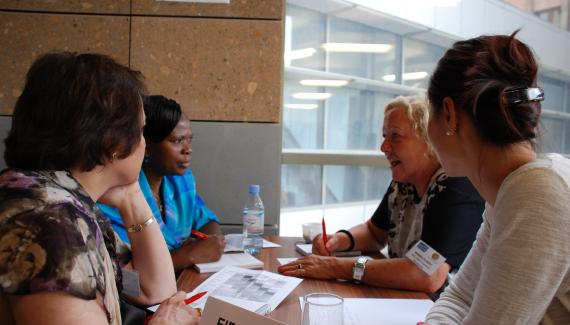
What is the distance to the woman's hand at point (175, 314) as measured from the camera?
3.60 feet

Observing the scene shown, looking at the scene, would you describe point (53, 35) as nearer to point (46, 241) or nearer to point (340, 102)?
point (340, 102)

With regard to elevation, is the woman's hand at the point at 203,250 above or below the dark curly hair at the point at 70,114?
below

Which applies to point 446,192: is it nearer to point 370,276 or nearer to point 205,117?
point 370,276

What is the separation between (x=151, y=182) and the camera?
6.88 feet

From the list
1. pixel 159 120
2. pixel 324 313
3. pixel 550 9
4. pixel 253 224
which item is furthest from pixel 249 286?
pixel 550 9

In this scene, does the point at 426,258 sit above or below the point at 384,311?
above

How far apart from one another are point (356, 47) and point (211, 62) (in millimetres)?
1084

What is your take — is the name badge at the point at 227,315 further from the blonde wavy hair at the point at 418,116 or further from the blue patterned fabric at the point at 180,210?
the blonde wavy hair at the point at 418,116

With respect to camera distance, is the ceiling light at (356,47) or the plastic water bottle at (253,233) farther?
the ceiling light at (356,47)

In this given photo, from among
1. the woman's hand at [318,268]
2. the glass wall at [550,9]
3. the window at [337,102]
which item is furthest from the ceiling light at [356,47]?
the woman's hand at [318,268]

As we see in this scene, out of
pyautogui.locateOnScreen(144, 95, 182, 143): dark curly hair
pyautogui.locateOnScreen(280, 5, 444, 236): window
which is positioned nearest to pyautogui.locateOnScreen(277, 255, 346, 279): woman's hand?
pyautogui.locateOnScreen(144, 95, 182, 143): dark curly hair

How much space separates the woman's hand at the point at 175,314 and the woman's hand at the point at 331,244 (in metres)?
0.80

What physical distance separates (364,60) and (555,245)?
7.84ft

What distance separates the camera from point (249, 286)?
138 cm
